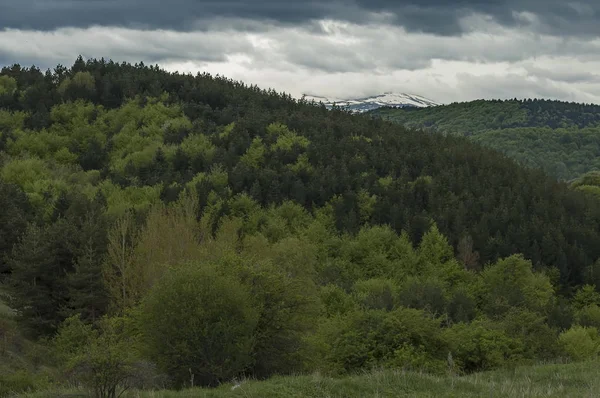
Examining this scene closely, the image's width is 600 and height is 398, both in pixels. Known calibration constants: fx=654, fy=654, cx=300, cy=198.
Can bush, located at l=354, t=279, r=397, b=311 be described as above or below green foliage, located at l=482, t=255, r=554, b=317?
below

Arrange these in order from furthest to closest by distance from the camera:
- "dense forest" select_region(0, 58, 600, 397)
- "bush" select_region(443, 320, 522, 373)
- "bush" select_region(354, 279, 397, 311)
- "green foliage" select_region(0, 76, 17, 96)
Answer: "green foliage" select_region(0, 76, 17, 96) < "bush" select_region(354, 279, 397, 311) < "bush" select_region(443, 320, 522, 373) < "dense forest" select_region(0, 58, 600, 397)

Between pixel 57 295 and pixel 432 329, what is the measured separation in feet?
99.6

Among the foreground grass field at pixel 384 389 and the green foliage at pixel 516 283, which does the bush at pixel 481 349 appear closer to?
the foreground grass field at pixel 384 389

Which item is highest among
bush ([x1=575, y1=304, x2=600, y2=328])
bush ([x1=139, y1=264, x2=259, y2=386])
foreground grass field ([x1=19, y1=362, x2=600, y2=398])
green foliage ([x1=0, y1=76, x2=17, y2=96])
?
green foliage ([x1=0, y1=76, x2=17, y2=96])

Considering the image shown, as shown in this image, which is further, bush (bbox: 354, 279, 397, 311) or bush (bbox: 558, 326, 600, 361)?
bush (bbox: 354, 279, 397, 311)

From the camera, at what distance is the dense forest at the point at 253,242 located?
30.9 m

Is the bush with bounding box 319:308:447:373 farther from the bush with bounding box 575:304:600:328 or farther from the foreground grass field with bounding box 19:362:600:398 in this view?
the bush with bounding box 575:304:600:328

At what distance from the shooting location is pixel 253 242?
68.7 m

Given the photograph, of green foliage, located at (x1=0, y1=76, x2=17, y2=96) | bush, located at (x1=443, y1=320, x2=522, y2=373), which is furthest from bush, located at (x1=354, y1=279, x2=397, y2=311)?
green foliage, located at (x1=0, y1=76, x2=17, y2=96)

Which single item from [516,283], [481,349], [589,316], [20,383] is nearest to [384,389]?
[20,383]

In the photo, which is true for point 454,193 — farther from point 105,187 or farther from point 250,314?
point 250,314

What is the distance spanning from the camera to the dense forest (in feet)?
101

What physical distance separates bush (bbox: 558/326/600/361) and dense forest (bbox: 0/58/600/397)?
288 mm

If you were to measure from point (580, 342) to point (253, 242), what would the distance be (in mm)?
32517
